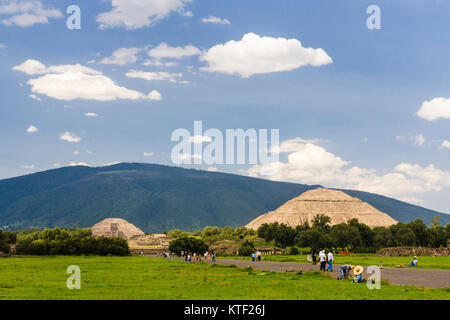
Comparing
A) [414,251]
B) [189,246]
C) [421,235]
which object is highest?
[421,235]

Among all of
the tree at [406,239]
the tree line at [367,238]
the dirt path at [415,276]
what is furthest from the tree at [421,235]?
the dirt path at [415,276]

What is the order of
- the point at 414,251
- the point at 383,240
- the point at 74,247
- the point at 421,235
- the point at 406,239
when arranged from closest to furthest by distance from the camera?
the point at 414,251, the point at 74,247, the point at 406,239, the point at 383,240, the point at 421,235

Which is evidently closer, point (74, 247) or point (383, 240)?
point (74, 247)

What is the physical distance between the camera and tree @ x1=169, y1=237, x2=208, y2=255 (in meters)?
110

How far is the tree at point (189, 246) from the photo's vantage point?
361 ft

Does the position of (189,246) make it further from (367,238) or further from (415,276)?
(415,276)

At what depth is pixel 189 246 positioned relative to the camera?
4395 inches

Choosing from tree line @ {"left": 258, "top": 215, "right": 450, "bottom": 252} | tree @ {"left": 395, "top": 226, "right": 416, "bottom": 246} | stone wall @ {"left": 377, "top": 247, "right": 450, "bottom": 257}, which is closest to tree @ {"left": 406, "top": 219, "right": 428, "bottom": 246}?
tree line @ {"left": 258, "top": 215, "right": 450, "bottom": 252}

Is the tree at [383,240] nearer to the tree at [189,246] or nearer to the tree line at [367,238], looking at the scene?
the tree line at [367,238]

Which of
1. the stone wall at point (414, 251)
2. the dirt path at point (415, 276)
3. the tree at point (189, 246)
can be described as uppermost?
the dirt path at point (415, 276)

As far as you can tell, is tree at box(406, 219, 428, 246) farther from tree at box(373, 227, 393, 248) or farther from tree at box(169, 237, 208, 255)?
tree at box(169, 237, 208, 255)

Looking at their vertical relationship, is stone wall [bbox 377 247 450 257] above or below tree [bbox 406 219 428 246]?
below

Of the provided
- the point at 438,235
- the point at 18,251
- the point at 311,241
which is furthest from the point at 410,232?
the point at 18,251

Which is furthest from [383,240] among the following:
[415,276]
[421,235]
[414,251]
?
[415,276]
